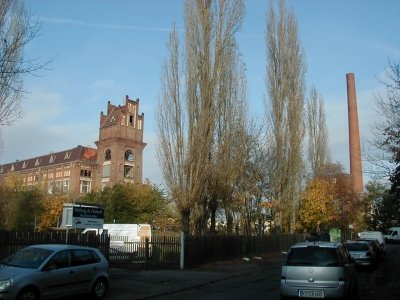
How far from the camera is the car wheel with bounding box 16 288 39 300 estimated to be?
1070cm

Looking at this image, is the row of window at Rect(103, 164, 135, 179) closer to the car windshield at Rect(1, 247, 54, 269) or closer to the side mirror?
the car windshield at Rect(1, 247, 54, 269)

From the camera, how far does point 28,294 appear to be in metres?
10.9

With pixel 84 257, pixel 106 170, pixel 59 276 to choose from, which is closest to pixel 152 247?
pixel 84 257

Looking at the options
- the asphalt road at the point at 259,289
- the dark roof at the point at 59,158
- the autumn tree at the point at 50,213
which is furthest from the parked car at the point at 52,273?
the dark roof at the point at 59,158

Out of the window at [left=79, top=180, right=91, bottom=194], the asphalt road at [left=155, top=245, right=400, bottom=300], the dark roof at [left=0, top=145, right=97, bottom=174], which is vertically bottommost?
the asphalt road at [left=155, top=245, right=400, bottom=300]

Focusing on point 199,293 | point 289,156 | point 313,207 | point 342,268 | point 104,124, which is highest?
point 104,124

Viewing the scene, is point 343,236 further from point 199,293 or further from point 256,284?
point 199,293

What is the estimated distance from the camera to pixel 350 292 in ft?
39.2

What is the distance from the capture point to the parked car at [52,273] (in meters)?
10.7

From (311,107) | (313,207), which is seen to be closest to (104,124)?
(311,107)

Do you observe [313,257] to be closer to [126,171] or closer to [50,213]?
[50,213]

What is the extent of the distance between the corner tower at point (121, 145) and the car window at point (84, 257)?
71860 mm

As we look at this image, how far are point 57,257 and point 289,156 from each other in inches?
1076

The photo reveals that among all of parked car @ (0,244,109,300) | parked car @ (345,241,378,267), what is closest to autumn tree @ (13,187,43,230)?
parked car @ (345,241,378,267)
